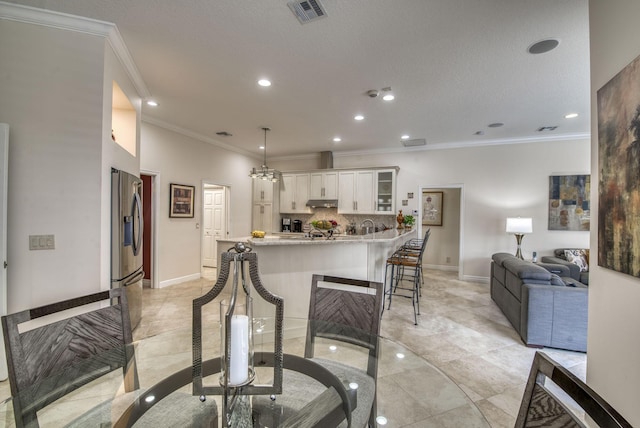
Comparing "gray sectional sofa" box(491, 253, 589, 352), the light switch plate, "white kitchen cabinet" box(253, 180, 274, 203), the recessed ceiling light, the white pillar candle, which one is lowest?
"gray sectional sofa" box(491, 253, 589, 352)

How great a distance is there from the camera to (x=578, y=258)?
15.4 ft

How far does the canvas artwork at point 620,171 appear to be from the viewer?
4.37 feet

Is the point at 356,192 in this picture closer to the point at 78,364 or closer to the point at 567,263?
the point at 567,263

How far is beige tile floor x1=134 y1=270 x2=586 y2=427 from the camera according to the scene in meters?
2.11

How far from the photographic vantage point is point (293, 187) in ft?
22.8

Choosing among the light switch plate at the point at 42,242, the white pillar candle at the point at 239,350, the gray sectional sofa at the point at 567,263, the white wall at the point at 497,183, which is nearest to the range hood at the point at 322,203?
the white wall at the point at 497,183

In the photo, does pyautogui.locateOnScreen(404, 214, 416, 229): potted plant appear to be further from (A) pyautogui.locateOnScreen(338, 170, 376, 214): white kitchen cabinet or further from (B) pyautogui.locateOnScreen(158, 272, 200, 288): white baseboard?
(B) pyautogui.locateOnScreen(158, 272, 200, 288): white baseboard

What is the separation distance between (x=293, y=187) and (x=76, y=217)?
4.90 metres

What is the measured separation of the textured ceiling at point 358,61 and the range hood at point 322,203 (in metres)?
2.18

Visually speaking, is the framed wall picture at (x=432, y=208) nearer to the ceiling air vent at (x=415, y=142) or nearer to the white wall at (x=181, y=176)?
the ceiling air vent at (x=415, y=142)

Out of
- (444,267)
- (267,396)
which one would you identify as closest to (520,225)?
(444,267)

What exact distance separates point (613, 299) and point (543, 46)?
2215mm

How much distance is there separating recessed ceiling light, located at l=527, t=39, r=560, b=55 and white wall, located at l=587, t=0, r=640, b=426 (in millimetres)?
746

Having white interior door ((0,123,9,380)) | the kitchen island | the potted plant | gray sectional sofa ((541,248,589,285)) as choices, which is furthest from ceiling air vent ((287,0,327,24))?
gray sectional sofa ((541,248,589,285))
